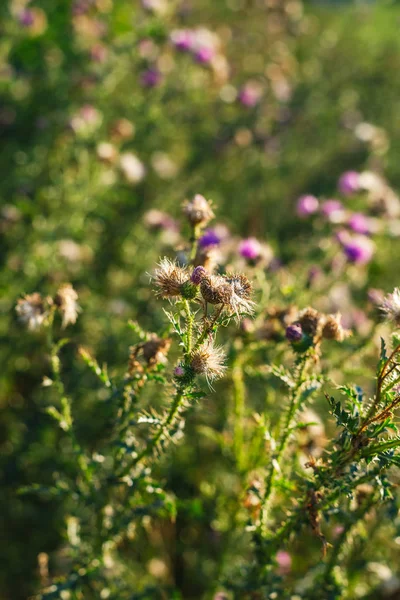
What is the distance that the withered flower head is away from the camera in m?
1.94

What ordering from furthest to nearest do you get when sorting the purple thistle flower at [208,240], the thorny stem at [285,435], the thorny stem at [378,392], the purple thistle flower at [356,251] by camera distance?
the purple thistle flower at [356,251]
the purple thistle flower at [208,240]
the thorny stem at [285,435]
the thorny stem at [378,392]

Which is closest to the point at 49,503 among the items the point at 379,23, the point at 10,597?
the point at 10,597

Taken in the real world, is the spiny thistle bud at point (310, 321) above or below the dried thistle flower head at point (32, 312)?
below

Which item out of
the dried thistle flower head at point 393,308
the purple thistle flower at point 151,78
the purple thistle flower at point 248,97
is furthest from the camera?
the purple thistle flower at point 248,97

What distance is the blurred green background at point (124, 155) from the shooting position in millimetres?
3539

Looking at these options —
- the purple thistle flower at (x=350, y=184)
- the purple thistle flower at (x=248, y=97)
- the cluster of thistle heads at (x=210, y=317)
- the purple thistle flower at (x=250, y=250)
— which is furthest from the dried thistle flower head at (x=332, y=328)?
the purple thistle flower at (x=248, y=97)

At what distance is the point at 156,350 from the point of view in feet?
6.39

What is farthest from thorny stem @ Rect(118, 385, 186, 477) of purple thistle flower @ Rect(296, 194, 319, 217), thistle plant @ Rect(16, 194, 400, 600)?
purple thistle flower @ Rect(296, 194, 319, 217)

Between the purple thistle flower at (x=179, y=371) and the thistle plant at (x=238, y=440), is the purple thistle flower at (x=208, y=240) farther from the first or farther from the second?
the purple thistle flower at (x=179, y=371)

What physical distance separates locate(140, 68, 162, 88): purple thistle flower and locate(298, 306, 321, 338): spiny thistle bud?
3.32 meters

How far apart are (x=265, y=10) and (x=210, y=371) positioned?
20.6 ft

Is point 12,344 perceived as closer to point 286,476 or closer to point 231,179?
point 286,476

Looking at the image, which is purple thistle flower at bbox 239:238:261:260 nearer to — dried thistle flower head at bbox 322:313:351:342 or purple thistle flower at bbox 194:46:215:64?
dried thistle flower head at bbox 322:313:351:342

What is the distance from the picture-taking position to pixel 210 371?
1619mm
